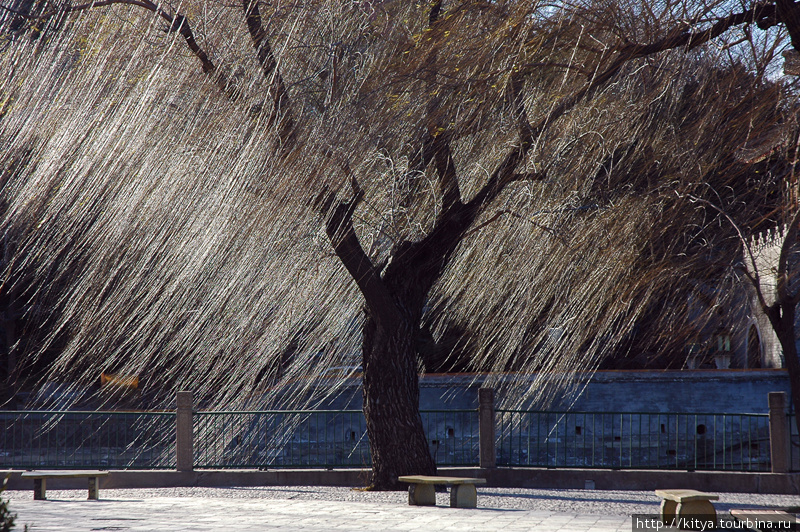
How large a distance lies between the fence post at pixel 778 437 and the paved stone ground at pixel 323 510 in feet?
1.61

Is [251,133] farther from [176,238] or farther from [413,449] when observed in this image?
[413,449]

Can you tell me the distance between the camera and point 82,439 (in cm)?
1405

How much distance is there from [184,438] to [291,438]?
3.12m

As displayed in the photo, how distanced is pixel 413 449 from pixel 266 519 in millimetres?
2928

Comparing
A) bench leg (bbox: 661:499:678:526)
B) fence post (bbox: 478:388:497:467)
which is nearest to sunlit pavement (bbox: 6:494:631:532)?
bench leg (bbox: 661:499:678:526)

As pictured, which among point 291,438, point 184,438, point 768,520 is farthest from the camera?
point 291,438

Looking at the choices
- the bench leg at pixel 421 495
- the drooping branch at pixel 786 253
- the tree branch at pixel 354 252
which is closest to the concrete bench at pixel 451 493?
the bench leg at pixel 421 495

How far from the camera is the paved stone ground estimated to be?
22.6ft

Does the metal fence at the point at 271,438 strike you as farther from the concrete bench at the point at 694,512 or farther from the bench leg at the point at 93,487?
the concrete bench at the point at 694,512

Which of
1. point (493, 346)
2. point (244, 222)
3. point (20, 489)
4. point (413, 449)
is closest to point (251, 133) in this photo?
point (244, 222)

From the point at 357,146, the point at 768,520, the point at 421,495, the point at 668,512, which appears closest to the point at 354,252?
the point at 357,146

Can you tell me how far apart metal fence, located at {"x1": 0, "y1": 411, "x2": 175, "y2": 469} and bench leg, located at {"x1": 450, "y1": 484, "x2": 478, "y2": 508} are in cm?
532

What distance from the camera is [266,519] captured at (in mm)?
7383

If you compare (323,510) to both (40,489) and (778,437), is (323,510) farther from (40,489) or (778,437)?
(778,437)
